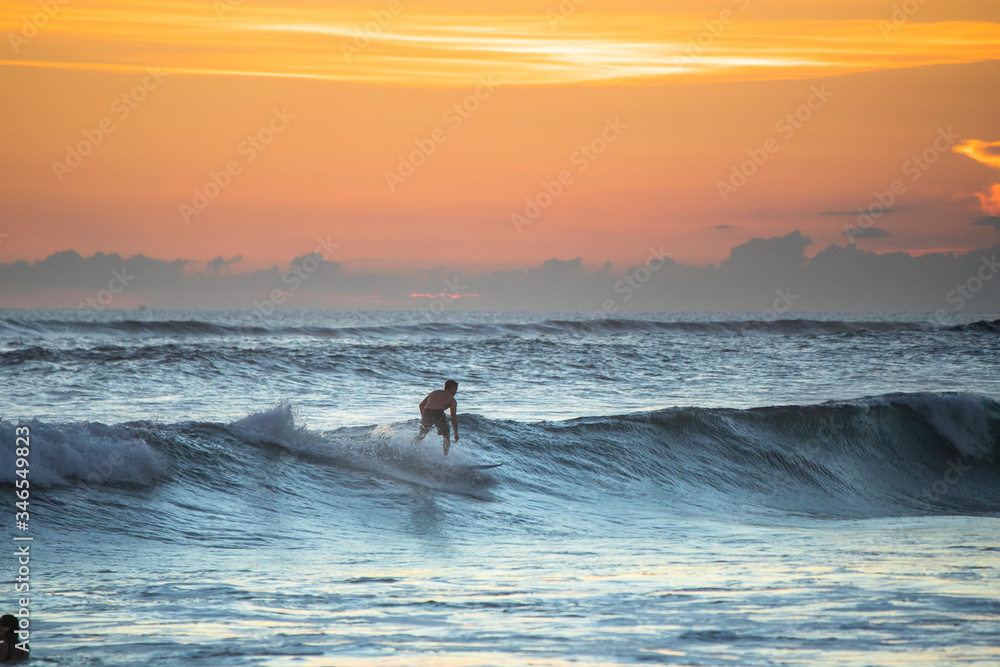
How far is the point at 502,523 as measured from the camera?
11336mm

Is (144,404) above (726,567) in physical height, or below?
above

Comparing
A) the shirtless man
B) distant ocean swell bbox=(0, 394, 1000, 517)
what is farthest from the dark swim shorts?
distant ocean swell bbox=(0, 394, 1000, 517)

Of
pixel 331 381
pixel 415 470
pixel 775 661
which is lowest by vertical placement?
pixel 775 661

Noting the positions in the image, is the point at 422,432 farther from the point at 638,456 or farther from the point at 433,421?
the point at 638,456

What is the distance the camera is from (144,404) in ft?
63.8

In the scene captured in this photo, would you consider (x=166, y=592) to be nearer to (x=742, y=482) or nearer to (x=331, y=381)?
(x=742, y=482)

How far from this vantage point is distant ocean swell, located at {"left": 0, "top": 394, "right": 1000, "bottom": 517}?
11.8 meters

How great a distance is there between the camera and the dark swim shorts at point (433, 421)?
12.9 metres

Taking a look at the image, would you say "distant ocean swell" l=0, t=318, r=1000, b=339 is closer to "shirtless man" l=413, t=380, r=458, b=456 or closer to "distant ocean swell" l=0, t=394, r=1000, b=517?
"distant ocean swell" l=0, t=394, r=1000, b=517

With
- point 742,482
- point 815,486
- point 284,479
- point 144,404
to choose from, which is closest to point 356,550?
point 284,479

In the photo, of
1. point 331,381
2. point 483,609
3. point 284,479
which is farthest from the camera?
point 331,381

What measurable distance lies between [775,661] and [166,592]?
181 inches

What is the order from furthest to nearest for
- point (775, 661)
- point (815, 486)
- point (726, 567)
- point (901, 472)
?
point (901, 472) → point (815, 486) → point (726, 567) → point (775, 661)

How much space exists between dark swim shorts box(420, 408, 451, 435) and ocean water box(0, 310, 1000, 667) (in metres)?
0.62
